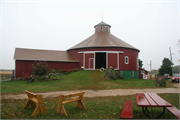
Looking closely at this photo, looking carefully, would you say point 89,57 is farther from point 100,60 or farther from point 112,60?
point 100,60

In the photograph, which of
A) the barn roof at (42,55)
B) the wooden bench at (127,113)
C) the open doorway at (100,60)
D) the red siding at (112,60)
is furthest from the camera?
the open doorway at (100,60)

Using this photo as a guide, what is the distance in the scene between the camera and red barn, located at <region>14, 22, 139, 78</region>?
2283 centimetres

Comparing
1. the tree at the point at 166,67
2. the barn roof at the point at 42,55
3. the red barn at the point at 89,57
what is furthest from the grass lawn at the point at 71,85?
the tree at the point at 166,67

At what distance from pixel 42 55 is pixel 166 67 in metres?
30.0

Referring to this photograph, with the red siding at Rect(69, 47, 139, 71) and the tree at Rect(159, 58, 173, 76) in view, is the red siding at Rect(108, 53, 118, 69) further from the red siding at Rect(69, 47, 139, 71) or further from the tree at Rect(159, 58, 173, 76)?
the tree at Rect(159, 58, 173, 76)

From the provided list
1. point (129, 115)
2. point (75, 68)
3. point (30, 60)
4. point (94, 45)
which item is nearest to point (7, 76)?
point (30, 60)

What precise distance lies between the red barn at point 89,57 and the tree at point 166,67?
51.5 ft

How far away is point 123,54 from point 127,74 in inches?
148

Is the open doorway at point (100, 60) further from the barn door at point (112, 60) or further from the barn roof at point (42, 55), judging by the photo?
the barn door at point (112, 60)

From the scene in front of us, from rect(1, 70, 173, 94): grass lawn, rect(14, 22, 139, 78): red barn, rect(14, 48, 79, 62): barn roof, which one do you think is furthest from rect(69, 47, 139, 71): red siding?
rect(1, 70, 173, 94): grass lawn

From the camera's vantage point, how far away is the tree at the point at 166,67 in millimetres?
37938

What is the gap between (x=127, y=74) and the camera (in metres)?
22.4

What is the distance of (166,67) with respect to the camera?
1512 inches

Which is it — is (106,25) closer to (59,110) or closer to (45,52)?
(45,52)
